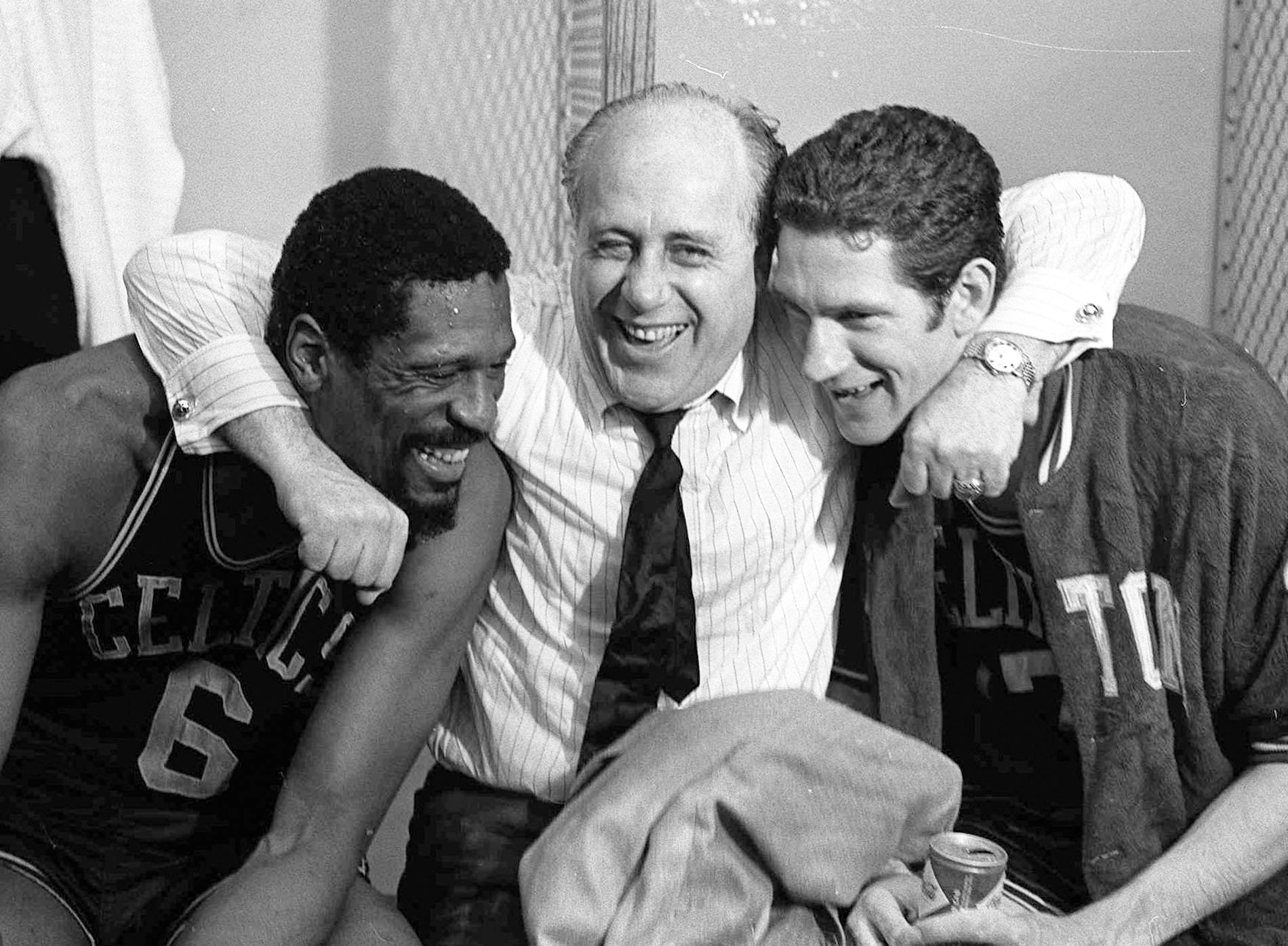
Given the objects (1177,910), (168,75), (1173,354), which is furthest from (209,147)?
(1177,910)

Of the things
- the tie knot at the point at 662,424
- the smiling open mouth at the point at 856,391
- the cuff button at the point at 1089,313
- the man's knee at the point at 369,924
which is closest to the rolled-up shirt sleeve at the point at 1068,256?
the cuff button at the point at 1089,313

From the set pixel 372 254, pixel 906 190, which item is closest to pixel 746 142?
pixel 906 190

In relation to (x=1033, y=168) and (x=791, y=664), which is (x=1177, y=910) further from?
(x=1033, y=168)

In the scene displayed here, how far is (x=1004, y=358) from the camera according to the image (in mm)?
1508

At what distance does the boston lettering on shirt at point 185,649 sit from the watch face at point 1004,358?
2.30ft

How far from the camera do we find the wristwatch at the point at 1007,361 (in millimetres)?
1504

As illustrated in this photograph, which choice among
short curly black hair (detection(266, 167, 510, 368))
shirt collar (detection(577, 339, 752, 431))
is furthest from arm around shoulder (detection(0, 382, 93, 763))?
shirt collar (detection(577, 339, 752, 431))

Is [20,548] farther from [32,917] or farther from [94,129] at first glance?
[94,129]

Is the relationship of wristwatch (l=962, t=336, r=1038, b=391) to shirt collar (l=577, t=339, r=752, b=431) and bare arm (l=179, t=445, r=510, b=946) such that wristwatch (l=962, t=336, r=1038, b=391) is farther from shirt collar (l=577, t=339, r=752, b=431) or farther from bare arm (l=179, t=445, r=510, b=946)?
bare arm (l=179, t=445, r=510, b=946)

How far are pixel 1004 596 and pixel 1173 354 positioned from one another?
305 mm

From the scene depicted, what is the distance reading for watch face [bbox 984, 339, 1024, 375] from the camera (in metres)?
1.50

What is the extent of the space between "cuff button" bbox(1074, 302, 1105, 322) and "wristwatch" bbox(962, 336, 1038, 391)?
8cm

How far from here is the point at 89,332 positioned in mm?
1890

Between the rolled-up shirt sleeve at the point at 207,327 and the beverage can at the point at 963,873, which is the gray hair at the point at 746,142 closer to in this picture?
the rolled-up shirt sleeve at the point at 207,327
